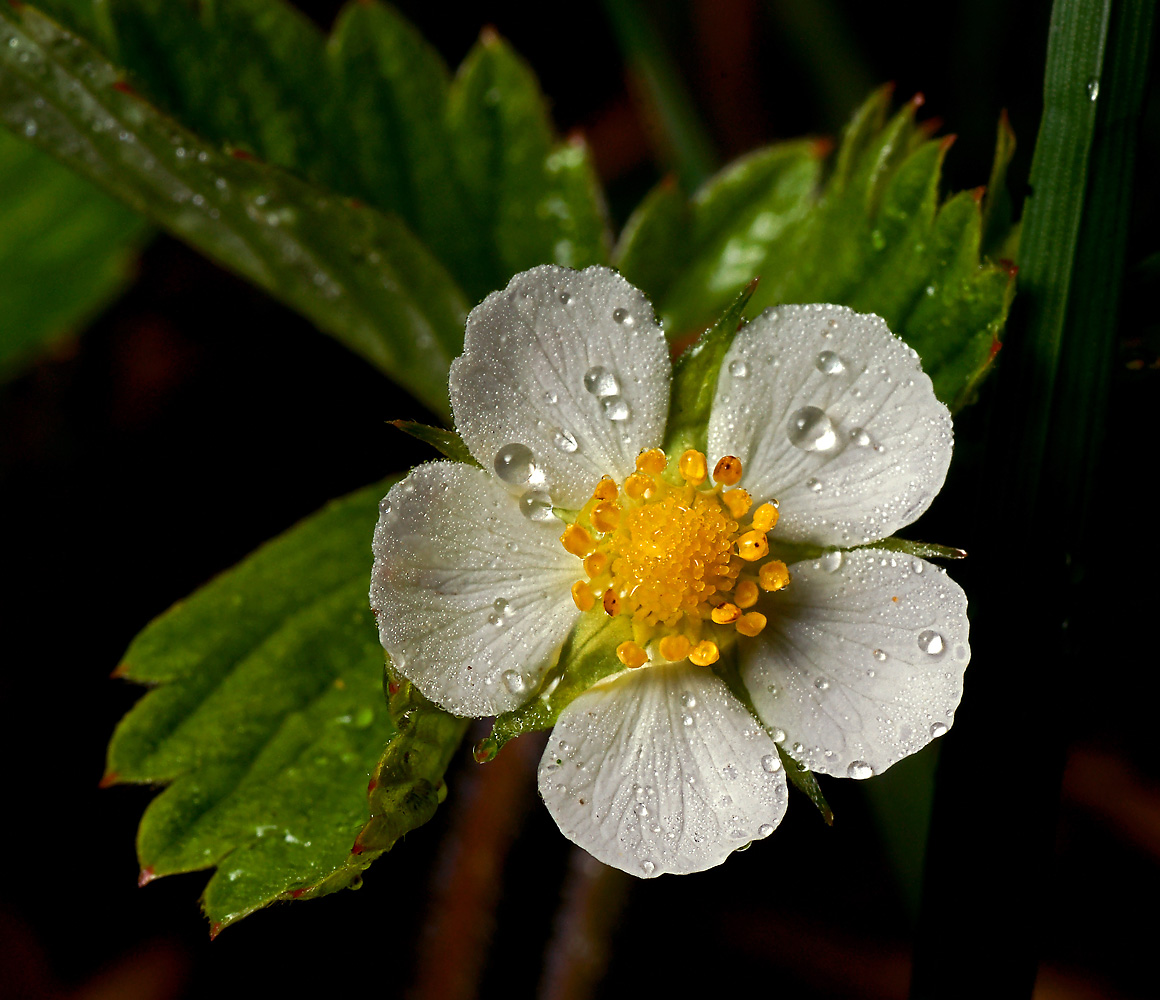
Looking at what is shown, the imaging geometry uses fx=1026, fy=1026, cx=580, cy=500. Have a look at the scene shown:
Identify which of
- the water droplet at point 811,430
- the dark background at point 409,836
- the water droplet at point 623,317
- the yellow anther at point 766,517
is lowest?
the dark background at point 409,836

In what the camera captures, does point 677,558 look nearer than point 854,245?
Yes

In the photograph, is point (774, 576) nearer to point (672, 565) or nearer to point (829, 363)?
point (672, 565)

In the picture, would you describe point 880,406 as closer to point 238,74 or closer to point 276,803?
point 276,803

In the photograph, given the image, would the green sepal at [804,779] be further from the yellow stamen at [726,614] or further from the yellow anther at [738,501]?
the yellow anther at [738,501]

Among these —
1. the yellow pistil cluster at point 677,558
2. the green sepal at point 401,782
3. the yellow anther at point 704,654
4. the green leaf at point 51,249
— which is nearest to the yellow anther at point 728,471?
the yellow pistil cluster at point 677,558

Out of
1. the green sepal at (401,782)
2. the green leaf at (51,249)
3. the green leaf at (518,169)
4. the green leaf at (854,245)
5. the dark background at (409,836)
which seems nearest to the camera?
the green sepal at (401,782)

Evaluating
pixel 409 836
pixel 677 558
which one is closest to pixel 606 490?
pixel 677 558

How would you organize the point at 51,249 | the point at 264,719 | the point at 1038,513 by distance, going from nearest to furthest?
the point at 1038,513, the point at 264,719, the point at 51,249
